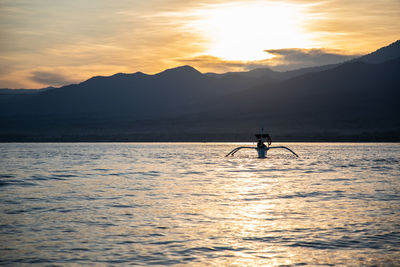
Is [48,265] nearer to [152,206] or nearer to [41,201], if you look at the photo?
[152,206]

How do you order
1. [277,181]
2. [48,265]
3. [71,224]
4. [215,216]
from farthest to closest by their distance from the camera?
[277,181], [215,216], [71,224], [48,265]

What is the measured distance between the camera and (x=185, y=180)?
110ft

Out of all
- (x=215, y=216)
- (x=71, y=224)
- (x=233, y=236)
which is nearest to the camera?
(x=233, y=236)

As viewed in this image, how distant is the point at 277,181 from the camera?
3344 cm

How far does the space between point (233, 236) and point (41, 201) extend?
12.1 meters

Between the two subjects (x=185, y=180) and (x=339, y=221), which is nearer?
(x=339, y=221)

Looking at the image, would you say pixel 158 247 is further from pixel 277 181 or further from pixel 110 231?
pixel 277 181

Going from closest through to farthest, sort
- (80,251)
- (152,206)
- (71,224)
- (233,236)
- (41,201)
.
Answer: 1. (80,251)
2. (233,236)
3. (71,224)
4. (152,206)
5. (41,201)

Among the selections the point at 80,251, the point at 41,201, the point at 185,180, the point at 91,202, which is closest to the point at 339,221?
the point at 80,251

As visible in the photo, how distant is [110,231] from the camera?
16297 mm

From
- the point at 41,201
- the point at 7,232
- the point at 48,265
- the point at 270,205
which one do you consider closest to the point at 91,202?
the point at 41,201

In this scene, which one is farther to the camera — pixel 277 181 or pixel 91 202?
pixel 277 181

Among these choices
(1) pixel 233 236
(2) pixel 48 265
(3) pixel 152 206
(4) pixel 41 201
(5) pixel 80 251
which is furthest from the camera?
(4) pixel 41 201

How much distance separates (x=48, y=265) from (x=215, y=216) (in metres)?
7.90
